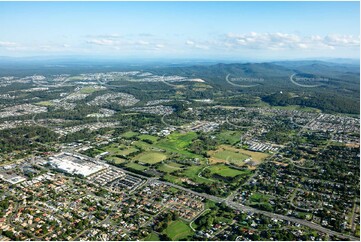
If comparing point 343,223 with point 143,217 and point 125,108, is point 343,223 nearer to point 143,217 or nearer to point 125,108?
point 143,217

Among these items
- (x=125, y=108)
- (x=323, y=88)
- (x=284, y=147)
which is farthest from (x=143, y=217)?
(x=323, y=88)

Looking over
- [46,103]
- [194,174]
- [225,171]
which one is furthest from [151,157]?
[46,103]

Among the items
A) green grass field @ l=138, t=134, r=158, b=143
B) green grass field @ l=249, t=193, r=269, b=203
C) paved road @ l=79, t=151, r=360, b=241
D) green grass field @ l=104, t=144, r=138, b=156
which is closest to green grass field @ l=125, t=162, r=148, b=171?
green grass field @ l=104, t=144, r=138, b=156

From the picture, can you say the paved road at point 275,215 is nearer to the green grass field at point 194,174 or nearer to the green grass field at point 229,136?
the green grass field at point 194,174

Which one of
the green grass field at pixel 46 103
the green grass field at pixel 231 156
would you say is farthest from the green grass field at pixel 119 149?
the green grass field at pixel 46 103

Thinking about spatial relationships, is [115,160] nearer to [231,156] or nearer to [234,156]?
[231,156]

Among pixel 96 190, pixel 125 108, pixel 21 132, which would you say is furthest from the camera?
pixel 125 108

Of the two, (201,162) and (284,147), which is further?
(284,147)
